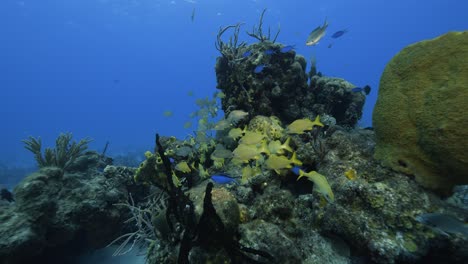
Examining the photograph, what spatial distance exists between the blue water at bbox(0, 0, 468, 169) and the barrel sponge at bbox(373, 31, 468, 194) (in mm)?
45030

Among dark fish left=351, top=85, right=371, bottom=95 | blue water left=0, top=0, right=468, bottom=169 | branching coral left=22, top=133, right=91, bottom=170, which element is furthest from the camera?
blue water left=0, top=0, right=468, bottom=169

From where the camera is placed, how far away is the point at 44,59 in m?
116

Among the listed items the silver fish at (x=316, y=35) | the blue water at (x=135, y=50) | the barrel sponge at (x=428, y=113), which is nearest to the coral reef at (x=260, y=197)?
the barrel sponge at (x=428, y=113)

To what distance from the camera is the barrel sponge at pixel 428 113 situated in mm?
3791

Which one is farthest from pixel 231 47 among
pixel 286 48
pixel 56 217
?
pixel 56 217

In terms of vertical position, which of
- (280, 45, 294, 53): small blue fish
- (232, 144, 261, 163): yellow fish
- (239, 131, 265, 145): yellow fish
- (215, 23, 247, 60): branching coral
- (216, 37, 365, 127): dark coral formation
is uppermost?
(215, 23, 247, 60): branching coral

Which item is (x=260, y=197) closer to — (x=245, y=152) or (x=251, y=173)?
(x=251, y=173)

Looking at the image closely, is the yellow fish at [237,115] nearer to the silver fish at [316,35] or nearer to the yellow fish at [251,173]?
the yellow fish at [251,173]

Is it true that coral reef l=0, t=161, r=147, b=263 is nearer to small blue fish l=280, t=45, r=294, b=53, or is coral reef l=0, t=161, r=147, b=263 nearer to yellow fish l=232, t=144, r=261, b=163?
yellow fish l=232, t=144, r=261, b=163

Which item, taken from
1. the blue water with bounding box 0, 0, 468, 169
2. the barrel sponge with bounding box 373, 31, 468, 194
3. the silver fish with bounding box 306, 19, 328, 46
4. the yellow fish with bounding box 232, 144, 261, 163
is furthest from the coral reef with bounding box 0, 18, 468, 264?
the blue water with bounding box 0, 0, 468, 169

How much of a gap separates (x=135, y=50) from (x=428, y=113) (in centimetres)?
13867

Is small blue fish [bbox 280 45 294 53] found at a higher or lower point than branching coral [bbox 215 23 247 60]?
lower

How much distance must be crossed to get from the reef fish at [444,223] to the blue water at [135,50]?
4596 cm

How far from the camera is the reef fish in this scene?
10.0 ft
